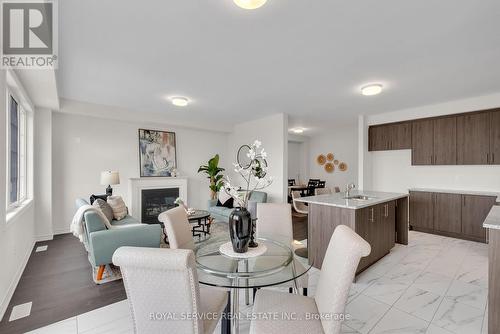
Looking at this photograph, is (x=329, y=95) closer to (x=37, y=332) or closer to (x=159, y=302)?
(x=159, y=302)

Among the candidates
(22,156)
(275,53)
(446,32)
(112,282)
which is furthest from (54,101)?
(446,32)

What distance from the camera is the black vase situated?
1744 mm

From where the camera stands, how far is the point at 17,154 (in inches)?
136

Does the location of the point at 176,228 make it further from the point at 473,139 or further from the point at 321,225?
the point at 473,139

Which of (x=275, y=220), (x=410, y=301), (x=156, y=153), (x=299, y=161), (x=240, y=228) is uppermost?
(x=156, y=153)

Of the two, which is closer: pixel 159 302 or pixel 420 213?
pixel 159 302

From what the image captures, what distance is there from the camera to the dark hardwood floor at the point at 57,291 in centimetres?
204

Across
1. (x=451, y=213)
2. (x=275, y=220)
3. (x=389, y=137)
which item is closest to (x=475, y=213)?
(x=451, y=213)

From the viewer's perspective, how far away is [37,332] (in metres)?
1.87

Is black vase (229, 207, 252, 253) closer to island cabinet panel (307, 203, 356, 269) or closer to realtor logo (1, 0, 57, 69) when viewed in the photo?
island cabinet panel (307, 203, 356, 269)

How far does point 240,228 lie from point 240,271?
1.01ft

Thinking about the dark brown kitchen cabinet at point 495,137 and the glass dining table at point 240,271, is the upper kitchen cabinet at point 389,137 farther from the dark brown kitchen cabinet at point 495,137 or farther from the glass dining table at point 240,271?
the glass dining table at point 240,271

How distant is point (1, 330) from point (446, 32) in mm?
4644

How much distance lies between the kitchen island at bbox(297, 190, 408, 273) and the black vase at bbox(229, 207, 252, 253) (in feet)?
4.13
